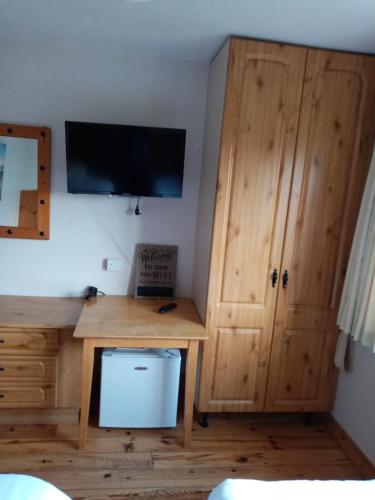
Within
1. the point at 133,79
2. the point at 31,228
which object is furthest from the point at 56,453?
the point at 133,79

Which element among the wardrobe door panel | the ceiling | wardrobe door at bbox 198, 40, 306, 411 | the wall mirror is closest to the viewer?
the ceiling

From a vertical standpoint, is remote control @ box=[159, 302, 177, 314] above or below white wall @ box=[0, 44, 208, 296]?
below

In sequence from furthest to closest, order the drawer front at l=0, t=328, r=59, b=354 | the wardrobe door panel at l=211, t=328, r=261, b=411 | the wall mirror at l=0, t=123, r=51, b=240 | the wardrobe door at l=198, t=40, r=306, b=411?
1. the wall mirror at l=0, t=123, r=51, b=240
2. the wardrobe door panel at l=211, t=328, r=261, b=411
3. the drawer front at l=0, t=328, r=59, b=354
4. the wardrobe door at l=198, t=40, r=306, b=411

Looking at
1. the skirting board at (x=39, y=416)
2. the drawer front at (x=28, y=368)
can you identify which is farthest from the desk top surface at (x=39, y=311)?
the skirting board at (x=39, y=416)

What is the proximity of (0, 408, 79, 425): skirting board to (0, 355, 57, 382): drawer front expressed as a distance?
228mm

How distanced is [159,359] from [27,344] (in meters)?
0.78

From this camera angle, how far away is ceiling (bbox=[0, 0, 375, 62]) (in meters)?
1.72

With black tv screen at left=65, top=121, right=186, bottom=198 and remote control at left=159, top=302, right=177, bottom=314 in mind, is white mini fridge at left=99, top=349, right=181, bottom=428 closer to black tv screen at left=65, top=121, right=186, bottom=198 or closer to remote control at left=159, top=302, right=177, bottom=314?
remote control at left=159, top=302, right=177, bottom=314

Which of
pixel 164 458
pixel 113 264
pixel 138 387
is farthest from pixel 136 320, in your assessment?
pixel 164 458

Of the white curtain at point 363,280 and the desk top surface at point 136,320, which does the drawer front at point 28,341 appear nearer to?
the desk top surface at point 136,320

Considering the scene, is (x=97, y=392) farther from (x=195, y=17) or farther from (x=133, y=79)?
(x=195, y=17)

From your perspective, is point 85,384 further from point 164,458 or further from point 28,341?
point 164,458

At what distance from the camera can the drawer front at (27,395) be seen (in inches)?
88.9

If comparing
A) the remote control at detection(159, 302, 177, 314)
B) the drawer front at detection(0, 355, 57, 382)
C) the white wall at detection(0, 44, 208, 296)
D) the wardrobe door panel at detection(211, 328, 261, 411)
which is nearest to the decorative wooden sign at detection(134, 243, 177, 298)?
the white wall at detection(0, 44, 208, 296)
